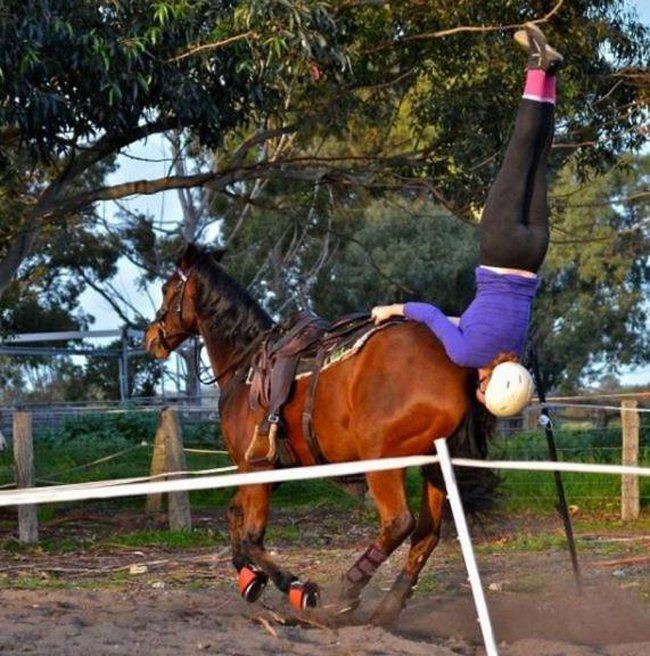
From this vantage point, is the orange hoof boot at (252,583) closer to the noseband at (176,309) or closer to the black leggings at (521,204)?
the noseband at (176,309)

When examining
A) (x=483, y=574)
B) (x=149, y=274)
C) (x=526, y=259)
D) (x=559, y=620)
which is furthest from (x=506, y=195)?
(x=149, y=274)

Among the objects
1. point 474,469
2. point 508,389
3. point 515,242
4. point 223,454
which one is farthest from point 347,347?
point 223,454

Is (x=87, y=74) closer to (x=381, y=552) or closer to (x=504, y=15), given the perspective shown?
(x=504, y=15)

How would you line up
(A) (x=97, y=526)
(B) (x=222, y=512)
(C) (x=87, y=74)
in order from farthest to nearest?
1. (B) (x=222, y=512)
2. (A) (x=97, y=526)
3. (C) (x=87, y=74)

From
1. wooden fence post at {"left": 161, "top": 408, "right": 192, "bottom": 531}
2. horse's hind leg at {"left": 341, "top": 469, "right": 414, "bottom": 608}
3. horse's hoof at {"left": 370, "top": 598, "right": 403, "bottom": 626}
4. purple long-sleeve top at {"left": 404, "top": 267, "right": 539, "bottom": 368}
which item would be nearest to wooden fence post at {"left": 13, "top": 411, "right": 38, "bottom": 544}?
wooden fence post at {"left": 161, "top": 408, "right": 192, "bottom": 531}

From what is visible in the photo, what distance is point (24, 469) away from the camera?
37.1 ft

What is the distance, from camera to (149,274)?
111ft

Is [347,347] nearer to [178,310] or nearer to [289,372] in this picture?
[289,372]

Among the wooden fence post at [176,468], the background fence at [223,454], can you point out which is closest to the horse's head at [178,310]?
the background fence at [223,454]

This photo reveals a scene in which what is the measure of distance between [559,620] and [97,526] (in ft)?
21.9

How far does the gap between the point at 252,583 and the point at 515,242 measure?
2.41 meters

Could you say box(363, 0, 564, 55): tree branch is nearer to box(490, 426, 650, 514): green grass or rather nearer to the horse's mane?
box(490, 426, 650, 514): green grass

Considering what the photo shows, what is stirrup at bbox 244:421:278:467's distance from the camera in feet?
22.7

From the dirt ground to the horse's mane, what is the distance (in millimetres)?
1639
